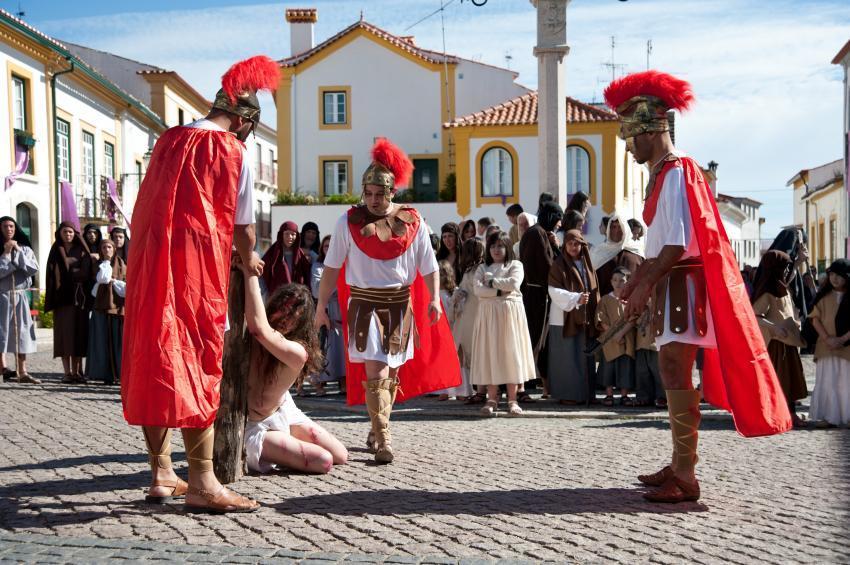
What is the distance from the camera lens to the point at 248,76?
17.0 feet

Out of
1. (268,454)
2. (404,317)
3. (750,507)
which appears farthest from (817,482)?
(268,454)

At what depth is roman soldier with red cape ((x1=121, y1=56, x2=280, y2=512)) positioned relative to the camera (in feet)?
15.2

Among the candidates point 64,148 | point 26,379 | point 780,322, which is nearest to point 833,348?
point 780,322

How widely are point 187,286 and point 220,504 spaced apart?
108 centimetres

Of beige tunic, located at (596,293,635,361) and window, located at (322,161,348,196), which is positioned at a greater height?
window, located at (322,161,348,196)

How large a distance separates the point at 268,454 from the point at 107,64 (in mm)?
42872

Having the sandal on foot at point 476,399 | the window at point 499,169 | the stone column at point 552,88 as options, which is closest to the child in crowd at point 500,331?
the sandal on foot at point 476,399

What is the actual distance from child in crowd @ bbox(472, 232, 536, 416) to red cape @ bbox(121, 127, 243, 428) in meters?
4.93

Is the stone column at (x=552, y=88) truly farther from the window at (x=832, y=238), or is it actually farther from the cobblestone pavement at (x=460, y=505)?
the window at (x=832, y=238)

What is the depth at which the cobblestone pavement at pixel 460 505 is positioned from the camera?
4.36 meters

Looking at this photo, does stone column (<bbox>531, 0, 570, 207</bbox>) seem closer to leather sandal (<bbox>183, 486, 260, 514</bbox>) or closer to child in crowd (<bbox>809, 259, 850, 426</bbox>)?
child in crowd (<bbox>809, 259, 850, 426</bbox>)

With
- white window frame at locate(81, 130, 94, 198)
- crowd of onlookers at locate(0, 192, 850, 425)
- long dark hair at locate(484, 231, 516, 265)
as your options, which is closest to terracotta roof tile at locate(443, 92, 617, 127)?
white window frame at locate(81, 130, 94, 198)

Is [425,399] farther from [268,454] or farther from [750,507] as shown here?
[750,507]

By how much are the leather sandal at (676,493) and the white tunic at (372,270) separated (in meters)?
2.15
